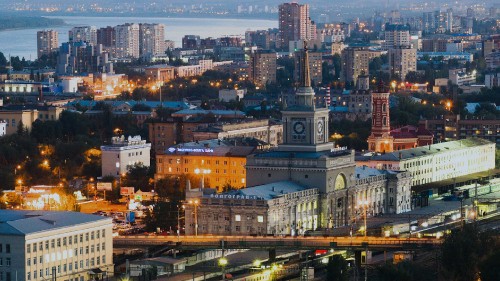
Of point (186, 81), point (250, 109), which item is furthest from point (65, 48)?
point (250, 109)

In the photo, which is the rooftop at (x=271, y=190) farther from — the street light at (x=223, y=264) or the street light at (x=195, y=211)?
the street light at (x=223, y=264)

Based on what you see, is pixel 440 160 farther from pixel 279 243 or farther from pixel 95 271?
pixel 95 271

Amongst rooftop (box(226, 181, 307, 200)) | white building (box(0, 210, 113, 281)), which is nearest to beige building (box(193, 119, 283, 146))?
rooftop (box(226, 181, 307, 200))

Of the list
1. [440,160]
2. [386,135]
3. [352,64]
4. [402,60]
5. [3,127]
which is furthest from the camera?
[402,60]

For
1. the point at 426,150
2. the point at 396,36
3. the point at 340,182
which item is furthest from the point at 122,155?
the point at 396,36

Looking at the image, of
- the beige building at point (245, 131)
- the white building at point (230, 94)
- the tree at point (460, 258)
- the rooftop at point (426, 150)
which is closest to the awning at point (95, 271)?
the tree at point (460, 258)

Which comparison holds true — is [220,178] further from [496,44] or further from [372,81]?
[496,44]
